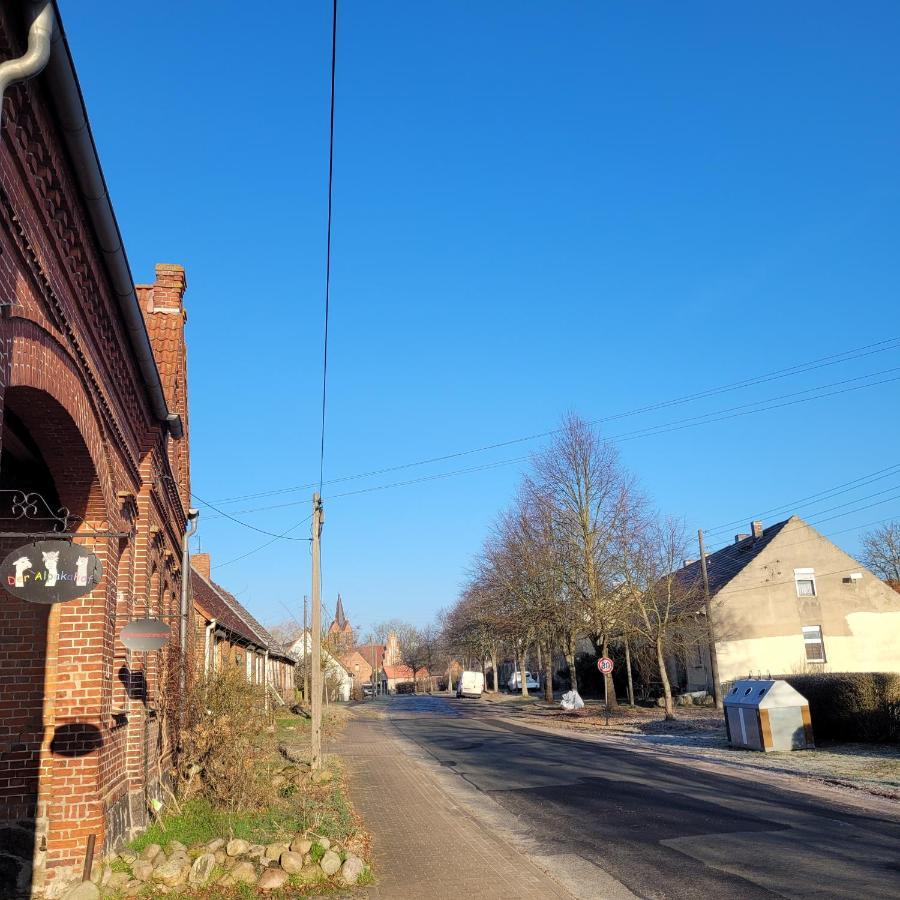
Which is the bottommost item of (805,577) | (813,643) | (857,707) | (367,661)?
(857,707)

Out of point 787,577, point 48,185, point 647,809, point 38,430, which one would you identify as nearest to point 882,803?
point 647,809

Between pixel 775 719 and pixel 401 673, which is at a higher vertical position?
pixel 401 673

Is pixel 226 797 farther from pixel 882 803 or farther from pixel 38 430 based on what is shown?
pixel 882 803

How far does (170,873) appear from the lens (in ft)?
25.9

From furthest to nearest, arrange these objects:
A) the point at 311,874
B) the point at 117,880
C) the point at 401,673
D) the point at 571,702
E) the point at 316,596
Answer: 1. the point at 401,673
2. the point at 571,702
3. the point at 316,596
4. the point at 311,874
5. the point at 117,880

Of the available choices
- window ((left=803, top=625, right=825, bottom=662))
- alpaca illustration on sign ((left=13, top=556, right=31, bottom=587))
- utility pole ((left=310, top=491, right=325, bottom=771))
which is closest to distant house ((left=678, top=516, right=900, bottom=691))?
window ((left=803, top=625, right=825, bottom=662))

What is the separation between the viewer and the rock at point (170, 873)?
25.8 ft

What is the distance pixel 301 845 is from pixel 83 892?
208 centimetres

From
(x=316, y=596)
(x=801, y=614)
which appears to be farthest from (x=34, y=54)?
(x=801, y=614)

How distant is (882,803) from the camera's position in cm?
1223

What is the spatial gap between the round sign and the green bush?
15.7 m

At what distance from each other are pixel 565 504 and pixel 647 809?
2540cm

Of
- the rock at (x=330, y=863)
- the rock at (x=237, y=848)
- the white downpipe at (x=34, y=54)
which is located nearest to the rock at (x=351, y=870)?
the rock at (x=330, y=863)

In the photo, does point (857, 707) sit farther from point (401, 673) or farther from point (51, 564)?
point (401, 673)
